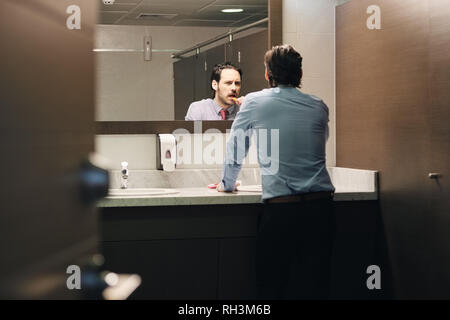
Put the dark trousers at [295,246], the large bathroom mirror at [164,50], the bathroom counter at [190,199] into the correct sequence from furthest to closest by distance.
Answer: the large bathroom mirror at [164,50]
the bathroom counter at [190,199]
the dark trousers at [295,246]

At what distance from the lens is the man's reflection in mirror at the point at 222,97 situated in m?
3.12

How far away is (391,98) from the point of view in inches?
109

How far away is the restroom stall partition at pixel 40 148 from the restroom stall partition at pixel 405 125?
218 centimetres

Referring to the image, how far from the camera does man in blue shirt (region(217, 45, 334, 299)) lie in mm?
2311

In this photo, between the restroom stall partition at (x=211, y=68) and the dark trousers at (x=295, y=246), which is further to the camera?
the restroom stall partition at (x=211, y=68)

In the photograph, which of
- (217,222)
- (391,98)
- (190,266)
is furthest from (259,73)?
(190,266)

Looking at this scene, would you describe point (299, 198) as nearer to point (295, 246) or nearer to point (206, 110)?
point (295, 246)

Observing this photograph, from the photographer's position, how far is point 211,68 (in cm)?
311

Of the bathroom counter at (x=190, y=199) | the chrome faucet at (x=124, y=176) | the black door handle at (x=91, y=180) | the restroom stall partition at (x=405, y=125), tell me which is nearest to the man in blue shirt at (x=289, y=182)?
the bathroom counter at (x=190, y=199)

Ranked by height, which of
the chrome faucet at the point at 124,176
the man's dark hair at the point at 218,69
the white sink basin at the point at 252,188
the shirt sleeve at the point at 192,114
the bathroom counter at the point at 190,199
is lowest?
the bathroom counter at the point at 190,199

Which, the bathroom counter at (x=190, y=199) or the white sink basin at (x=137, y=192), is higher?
the white sink basin at (x=137, y=192)

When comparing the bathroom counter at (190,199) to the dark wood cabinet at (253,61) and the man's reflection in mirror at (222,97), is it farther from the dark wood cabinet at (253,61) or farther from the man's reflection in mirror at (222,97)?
the dark wood cabinet at (253,61)

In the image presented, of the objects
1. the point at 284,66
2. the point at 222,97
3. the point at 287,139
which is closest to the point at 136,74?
the point at 222,97

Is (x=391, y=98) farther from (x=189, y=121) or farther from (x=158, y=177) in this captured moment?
(x=158, y=177)
